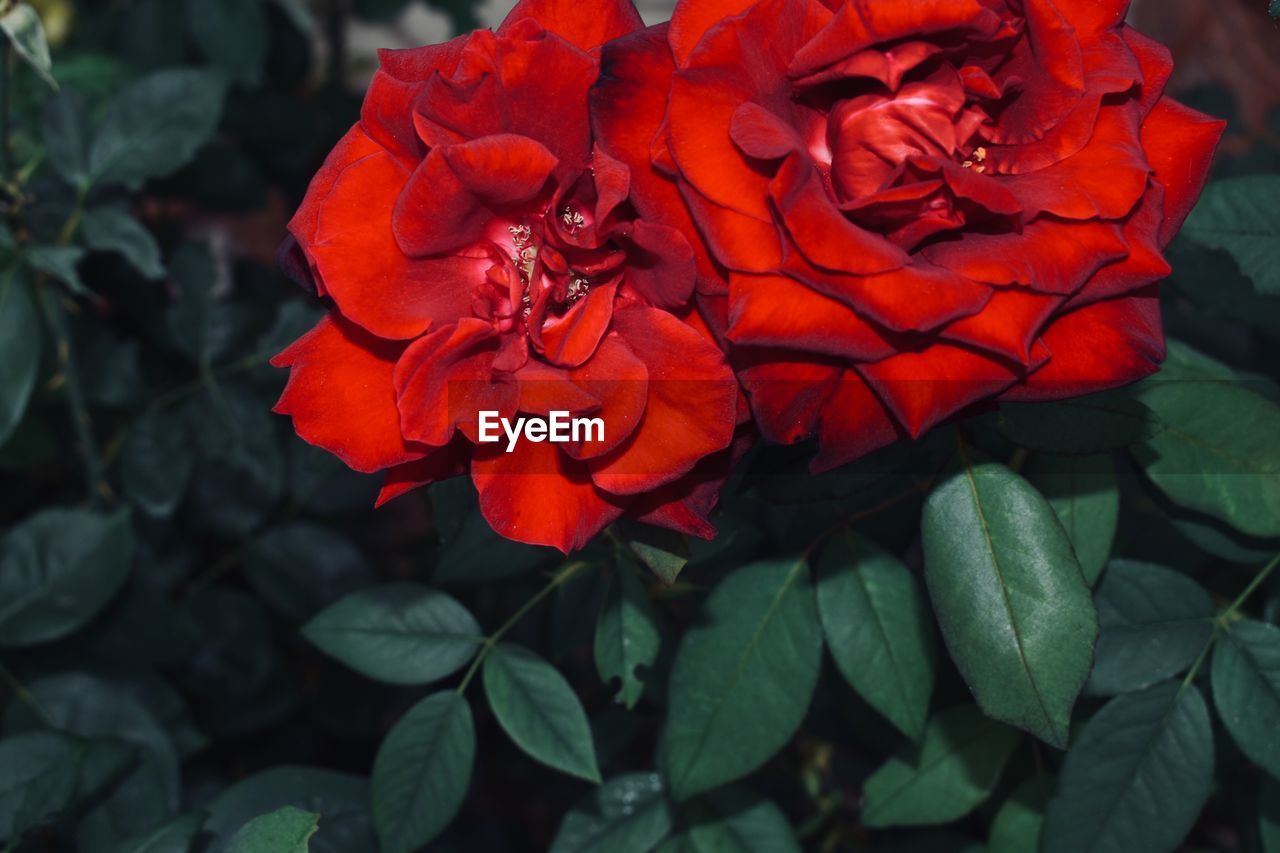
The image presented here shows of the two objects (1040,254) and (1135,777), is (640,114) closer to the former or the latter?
(1040,254)

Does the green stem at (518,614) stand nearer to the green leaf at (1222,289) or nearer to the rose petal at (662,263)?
the rose petal at (662,263)

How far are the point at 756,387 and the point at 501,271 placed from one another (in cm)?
13

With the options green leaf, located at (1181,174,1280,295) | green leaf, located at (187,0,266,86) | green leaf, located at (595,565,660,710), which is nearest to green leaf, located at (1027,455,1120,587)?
green leaf, located at (1181,174,1280,295)

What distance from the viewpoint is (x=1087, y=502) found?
0.73 meters

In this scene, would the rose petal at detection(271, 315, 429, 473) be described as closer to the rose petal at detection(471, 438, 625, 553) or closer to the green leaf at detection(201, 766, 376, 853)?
the rose petal at detection(471, 438, 625, 553)

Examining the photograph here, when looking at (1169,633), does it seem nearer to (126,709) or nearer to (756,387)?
(756,387)

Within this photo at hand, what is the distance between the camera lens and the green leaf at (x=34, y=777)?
787 millimetres

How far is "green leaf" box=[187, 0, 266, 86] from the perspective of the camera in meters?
1.25

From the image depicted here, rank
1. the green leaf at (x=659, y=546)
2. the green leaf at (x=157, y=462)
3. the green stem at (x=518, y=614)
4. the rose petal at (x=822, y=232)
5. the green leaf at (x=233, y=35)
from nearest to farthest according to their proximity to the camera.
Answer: the rose petal at (x=822, y=232) < the green leaf at (x=659, y=546) < the green stem at (x=518, y=614) < the green leaf at (x=157, y=462) < the green leaf at (x=233, y=35)

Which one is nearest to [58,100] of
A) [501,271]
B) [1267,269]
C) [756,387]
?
[501,271]

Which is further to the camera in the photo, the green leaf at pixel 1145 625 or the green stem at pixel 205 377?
the green stem at pixel 205 377

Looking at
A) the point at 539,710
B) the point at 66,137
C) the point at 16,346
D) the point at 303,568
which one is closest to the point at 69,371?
the point at 16,346

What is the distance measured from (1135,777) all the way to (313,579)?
74 centimetres

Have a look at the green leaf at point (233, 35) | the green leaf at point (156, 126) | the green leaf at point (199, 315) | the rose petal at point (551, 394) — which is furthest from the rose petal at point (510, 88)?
the green leaf at point (233, 35)
